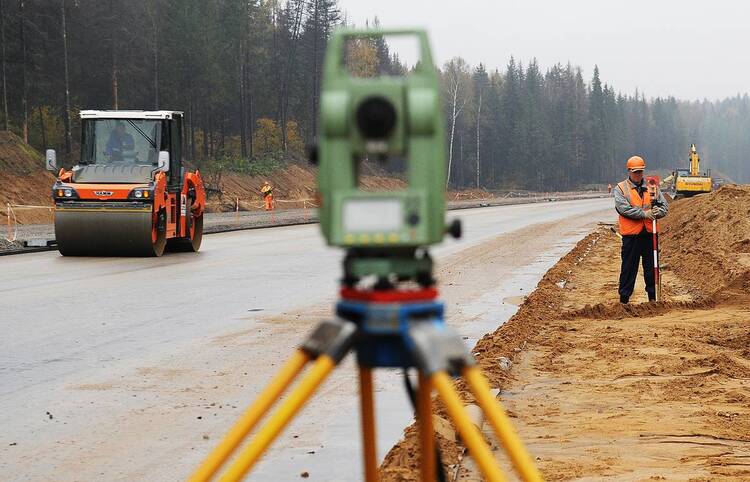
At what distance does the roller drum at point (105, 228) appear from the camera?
20172 millimetres

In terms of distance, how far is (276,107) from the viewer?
9800cm

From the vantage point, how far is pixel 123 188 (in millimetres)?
20188

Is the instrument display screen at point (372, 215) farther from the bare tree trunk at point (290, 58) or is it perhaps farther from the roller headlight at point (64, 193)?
the bare tree trunk at point (290, 58)

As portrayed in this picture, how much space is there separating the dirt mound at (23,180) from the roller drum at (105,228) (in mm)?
19907

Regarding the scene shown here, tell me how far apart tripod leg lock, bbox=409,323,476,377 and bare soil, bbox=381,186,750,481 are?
266 cm

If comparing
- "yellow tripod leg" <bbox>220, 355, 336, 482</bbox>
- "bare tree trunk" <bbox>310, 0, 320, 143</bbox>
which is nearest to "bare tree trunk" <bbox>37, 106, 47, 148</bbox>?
"bare tree trunk" <bbox>310, 0, 320, 143</bbox>

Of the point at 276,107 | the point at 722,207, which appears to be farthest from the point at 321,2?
the point at 722,207

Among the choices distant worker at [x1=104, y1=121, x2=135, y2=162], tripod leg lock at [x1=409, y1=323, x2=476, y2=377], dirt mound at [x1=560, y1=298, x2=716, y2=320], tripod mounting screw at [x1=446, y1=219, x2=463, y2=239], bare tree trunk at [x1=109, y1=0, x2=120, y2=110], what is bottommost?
dirt mound at [x1=560, y1=298, x2=716, y2=320]

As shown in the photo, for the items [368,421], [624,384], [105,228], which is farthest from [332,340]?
[105,228]

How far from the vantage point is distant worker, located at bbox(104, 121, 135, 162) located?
21.6 m

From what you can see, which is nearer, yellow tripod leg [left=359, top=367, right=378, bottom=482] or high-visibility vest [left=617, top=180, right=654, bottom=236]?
yellow tripod leg [left=359, top=367, right=378, bottom=482]

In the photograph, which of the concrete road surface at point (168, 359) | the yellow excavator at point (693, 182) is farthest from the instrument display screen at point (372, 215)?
the yellow excavator at point (693, 182)

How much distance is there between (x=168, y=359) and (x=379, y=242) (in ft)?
22.6

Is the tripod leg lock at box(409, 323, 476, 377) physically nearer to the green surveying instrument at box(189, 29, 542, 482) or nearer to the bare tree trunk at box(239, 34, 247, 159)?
the green surveying instrument at box(189, 29, 542, 482)
